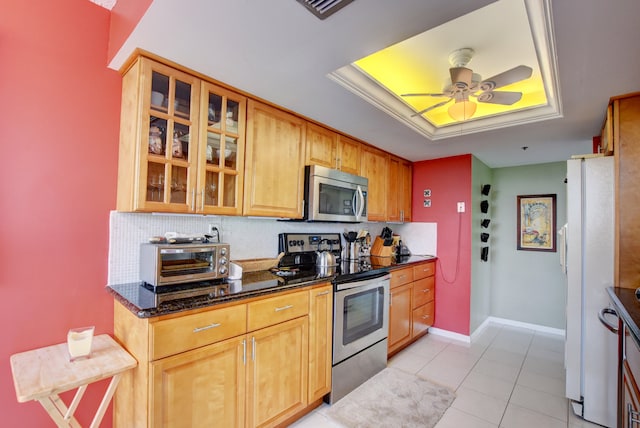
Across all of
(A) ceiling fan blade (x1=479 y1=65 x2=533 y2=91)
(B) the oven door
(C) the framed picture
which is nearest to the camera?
(A) ceiling fan blade (x1=479 y1=65 x2=533 y2=91)

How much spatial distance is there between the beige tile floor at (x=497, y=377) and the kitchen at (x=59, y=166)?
5.45 feet

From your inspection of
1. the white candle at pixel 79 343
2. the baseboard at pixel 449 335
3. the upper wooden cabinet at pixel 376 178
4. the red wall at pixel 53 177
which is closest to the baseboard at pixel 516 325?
the baseboard at pixel 449 335

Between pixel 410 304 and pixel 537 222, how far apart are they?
240 centimetres

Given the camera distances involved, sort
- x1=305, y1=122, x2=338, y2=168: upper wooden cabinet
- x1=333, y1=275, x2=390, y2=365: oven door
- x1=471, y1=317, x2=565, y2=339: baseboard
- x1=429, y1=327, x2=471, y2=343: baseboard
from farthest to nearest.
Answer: x1=471, y1=317, x2=565, y2=339: baseboard < x1=429, y1=327, x2=471, y2=343: baseboard < x1=305, y1=122, x2=338, y2=168: upper wooden cabinet < x1=333, y1=275, x2=390, y2=365: oven door

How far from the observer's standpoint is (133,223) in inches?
73.9

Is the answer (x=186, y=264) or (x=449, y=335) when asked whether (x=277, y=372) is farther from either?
(x=449, y=335)

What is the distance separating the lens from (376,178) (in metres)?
3.49

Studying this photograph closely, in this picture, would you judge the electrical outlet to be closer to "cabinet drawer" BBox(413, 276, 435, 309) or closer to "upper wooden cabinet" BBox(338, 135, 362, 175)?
"upper wooden cabinet" BBox(338, 135, 362, 175)

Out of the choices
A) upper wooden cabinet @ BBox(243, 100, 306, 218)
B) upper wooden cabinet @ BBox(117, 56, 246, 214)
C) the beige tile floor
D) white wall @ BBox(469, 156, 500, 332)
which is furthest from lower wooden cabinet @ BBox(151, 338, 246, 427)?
white wall @ BBox(469, 156, 500, 332)

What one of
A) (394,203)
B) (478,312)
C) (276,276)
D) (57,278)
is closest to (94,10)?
(57,278)

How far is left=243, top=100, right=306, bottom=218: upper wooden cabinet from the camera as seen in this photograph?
2.14 m

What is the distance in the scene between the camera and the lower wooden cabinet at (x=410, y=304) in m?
2.99

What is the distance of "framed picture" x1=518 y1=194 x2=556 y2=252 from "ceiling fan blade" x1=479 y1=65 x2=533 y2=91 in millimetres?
2908

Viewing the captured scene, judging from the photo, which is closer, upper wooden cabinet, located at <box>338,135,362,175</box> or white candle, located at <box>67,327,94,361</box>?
white candle, located at <box>67,327,94,361</box>
